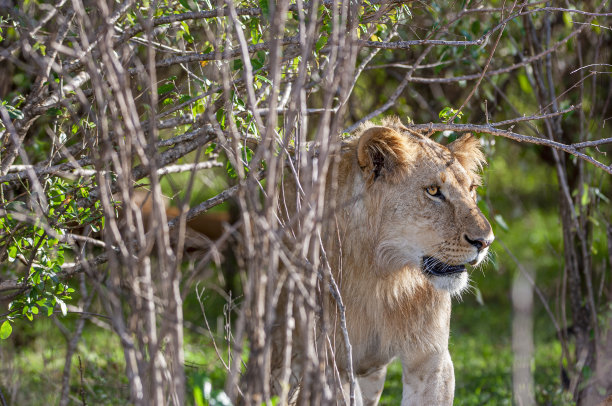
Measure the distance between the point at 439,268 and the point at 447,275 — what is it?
0.14 ft

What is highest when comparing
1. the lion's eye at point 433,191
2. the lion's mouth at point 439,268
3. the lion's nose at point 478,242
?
the lion's eye at point 433,191

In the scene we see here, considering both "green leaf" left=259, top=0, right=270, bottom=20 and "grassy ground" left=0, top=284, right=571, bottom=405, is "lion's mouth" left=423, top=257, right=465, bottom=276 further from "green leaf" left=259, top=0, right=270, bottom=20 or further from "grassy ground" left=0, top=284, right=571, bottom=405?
"green leaf" left=259, top=0, right=270, bottom=20

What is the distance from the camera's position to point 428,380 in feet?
11.4

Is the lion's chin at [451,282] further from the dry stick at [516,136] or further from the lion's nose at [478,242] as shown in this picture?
the dry stick at [516,136]

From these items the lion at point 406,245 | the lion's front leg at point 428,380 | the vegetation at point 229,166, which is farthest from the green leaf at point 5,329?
the lion's front leg at point 428,380

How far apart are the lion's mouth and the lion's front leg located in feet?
1.31

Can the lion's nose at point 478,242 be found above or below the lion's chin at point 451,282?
above

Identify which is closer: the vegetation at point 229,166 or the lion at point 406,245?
the vegetation at point 229,166

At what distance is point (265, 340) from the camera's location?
210 centimetres

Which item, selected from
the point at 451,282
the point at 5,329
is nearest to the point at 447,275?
the point at 451,282

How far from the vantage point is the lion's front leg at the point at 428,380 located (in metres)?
3.46

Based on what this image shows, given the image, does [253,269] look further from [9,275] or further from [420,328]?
[9,275]

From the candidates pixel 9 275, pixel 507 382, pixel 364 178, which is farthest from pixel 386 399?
pixel 9 275

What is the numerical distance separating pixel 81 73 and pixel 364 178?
1.33 m
